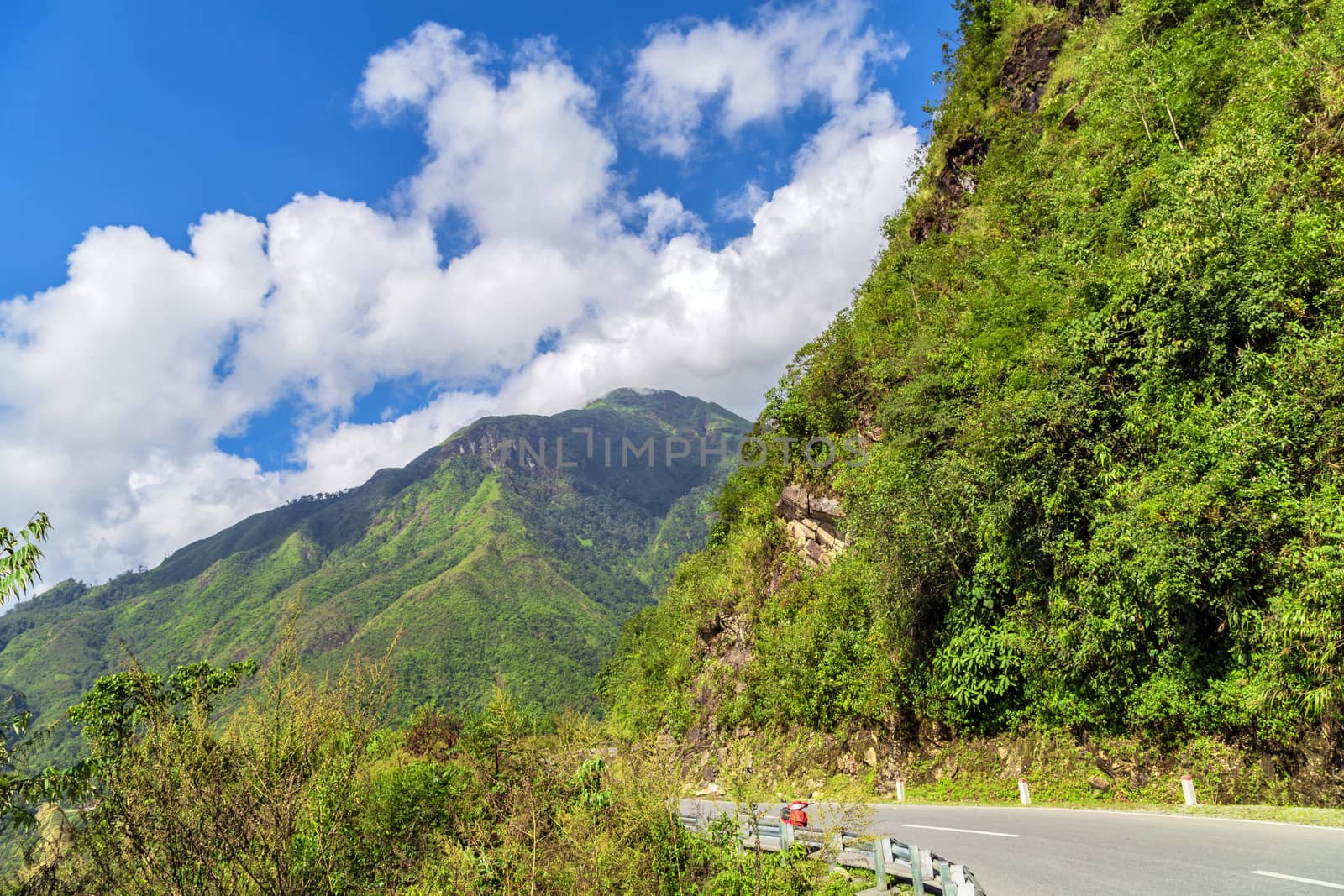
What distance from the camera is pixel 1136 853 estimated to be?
868 centimetres

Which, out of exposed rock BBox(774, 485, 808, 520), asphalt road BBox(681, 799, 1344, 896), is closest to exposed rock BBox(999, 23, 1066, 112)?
exposed rock BBox(774, 485, 808, 520)

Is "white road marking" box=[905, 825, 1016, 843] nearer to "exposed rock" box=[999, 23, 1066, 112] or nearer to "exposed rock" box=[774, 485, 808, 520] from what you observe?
"exposed rock" box=[774, 485, 808, 520]

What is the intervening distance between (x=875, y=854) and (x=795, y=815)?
210 centimetres

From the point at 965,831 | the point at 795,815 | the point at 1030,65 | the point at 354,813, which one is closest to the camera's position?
the point at 354,813

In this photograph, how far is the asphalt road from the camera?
A: 7.13m

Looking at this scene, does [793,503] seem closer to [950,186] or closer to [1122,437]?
[1122,437]

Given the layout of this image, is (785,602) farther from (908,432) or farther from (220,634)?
(220,634)

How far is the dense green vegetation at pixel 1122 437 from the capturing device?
433 inches

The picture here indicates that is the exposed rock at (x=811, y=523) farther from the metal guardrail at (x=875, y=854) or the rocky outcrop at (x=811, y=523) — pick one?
the metal guardrail at (x=875, y=854)

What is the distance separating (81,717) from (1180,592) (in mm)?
22518

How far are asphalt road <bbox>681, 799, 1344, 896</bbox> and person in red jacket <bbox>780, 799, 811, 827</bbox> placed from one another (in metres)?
0.94

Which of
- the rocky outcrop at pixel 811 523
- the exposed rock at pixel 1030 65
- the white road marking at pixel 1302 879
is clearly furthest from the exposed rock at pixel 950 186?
the white road marking at pixel 1302 879

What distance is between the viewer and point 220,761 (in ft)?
19.0

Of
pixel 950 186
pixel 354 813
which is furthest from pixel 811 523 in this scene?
pixel 354 813
